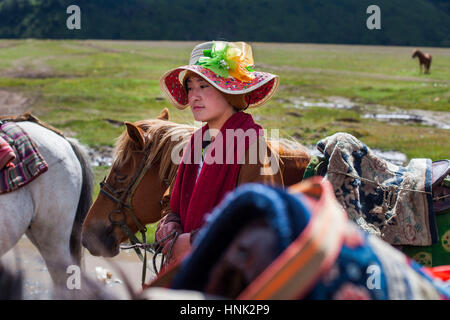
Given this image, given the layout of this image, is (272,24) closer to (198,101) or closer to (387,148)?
(387,148)

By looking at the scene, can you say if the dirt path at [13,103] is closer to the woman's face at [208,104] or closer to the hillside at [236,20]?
the woman's face at [208,104]

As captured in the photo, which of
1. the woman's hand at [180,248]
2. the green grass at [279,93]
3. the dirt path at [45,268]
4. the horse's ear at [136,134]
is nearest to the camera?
the dirt path at [45,268]

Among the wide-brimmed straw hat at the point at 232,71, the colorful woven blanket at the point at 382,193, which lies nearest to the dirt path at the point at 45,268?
the wide-brimmed straw hat at the point at 232,71

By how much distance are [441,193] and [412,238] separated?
0.32 metres

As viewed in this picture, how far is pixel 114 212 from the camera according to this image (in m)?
2.88

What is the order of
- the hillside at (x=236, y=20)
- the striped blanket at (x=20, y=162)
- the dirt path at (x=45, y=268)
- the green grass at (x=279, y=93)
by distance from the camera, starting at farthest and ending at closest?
the hillside at (x=236, y=20)
the green grass at (x=279, y=93)
the striped blanket at (x=20, y=162)
the dirt path at (x=45, y=268)

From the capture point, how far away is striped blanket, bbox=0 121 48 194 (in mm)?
3432

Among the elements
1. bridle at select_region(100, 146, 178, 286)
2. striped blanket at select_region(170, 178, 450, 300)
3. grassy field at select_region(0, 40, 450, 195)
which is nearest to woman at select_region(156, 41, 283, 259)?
bridle at select_region(100, 146, 178, 286)

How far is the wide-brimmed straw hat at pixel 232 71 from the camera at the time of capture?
2326 mm

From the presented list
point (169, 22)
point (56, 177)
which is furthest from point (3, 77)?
point (169, 22)

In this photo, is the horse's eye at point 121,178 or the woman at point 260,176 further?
the horse's eye at point 121,178

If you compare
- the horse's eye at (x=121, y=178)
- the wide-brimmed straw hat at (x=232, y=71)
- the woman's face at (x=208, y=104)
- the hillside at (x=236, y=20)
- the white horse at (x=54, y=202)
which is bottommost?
the white horse at (x=54, y=202)

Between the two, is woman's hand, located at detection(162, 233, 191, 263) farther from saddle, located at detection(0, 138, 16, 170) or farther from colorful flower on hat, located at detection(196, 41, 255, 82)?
saddle, located at detection(0, 138, 16, 170)

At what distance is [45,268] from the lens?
355 centimetres
